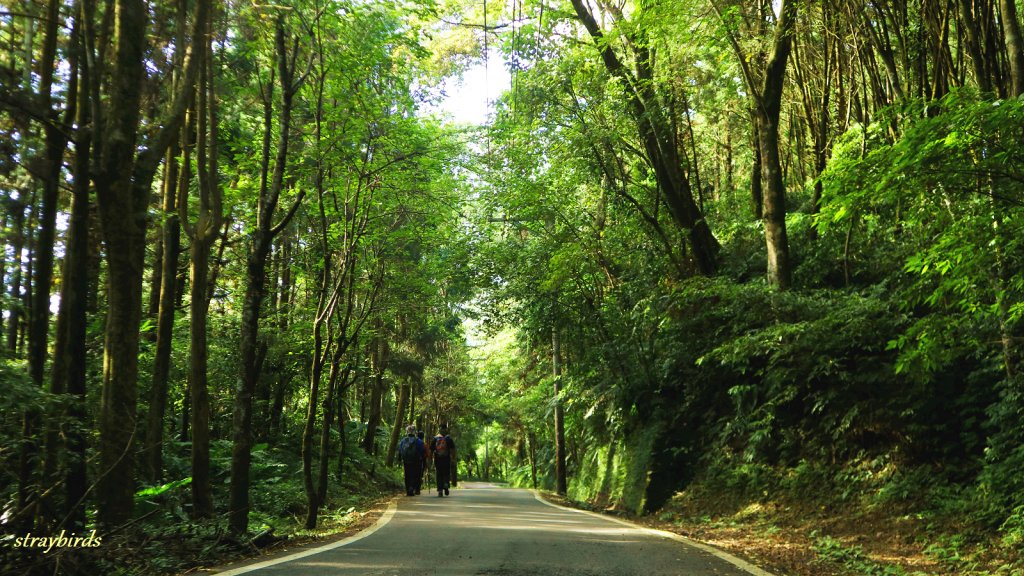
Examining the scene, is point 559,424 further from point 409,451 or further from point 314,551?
point 314,551

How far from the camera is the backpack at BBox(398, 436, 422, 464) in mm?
18906

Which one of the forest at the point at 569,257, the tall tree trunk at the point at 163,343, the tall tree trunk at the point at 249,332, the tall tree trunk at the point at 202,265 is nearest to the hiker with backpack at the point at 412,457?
the forest at the point at 569,257

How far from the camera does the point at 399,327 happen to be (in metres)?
27.3

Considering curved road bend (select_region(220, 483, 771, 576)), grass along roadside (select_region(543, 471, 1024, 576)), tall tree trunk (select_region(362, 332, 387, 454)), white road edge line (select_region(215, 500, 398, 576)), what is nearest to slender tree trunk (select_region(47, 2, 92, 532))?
white road edge line (select_region(215, 500, 398, 576))

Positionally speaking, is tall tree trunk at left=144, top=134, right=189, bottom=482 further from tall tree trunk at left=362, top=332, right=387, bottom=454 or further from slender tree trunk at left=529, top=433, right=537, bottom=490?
slender tree trunk at left=529, top=433, right=537, bottom=490

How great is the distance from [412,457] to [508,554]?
40.5ft

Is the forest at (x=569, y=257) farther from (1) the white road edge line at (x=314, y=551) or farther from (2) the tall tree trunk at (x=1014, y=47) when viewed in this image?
(1) the white road edge line at (x=314, y=551)

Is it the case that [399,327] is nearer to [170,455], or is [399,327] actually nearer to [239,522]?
[170,455]

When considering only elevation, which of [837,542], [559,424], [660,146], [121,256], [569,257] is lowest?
[837,542]

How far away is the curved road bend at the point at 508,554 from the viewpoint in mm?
6445

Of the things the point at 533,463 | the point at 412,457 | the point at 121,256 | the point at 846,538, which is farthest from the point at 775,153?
the point at 533,463

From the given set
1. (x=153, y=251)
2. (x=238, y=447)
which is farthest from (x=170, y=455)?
(x=238, y=447)

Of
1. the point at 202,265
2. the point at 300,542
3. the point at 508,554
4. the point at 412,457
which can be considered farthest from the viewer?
the point at 412,457

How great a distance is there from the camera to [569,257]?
16.9 metres
